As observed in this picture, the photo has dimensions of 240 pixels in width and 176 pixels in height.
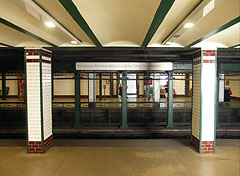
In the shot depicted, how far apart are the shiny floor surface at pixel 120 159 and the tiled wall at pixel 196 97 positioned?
52 centimetres

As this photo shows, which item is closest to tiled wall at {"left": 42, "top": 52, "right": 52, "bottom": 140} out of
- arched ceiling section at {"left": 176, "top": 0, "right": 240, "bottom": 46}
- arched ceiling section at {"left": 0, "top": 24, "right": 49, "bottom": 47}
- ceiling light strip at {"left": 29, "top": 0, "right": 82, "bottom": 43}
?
arched ceiling section at {"left": 0, "top": 24, "right": 49, "bottom": 47}

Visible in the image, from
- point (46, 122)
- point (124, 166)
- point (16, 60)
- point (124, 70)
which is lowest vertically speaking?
point (124, 166)

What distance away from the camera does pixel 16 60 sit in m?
5.88

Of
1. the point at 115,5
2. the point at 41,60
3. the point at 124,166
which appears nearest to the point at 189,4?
the point at 115,5

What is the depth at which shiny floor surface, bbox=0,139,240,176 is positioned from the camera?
10.2 ft

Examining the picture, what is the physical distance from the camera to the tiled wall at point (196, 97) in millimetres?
3918

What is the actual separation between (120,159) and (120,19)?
9.09ft

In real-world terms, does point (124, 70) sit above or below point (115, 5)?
below

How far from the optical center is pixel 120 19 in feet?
8.15

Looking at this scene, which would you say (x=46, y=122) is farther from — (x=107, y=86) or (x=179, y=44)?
(x=107, y=86)

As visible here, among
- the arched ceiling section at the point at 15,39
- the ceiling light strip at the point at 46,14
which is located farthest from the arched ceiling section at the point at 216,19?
the arched ceiling section at the point at 15,39

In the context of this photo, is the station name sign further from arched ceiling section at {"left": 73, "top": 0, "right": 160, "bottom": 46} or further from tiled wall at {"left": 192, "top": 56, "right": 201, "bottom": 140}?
arched ceiling section at {"left": 73, "top": 0, "right": 160, "bottom": 46}

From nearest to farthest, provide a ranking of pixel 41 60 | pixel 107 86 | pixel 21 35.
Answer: pixel 21 35, pixel 41 60, pixel 107 86

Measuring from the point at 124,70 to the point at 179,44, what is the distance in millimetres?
2251
